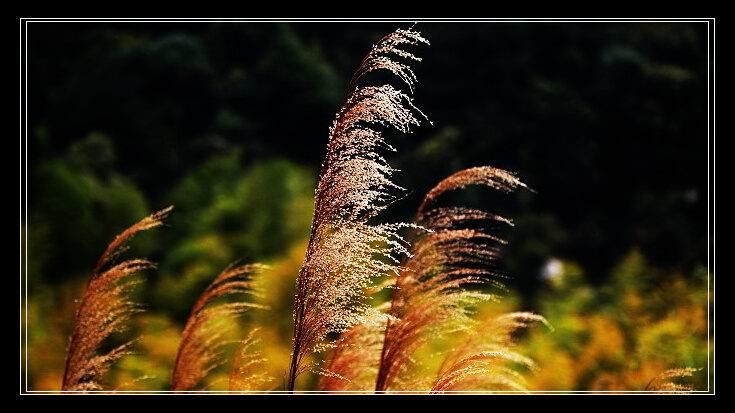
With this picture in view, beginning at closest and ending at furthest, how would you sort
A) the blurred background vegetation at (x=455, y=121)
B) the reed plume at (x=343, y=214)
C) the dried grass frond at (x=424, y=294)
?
the reed plume at (x=343, y=214) → the dried grass frond at (x=424, y=294) → the blurred background vegetation at (x=455, y=121)

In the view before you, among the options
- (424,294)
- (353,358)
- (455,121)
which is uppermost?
(455,121)

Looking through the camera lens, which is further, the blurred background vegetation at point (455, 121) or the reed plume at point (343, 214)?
the blurred background vegetation at point (455, 121)

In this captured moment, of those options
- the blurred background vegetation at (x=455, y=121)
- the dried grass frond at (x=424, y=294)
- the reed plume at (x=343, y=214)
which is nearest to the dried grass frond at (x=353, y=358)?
the dried grass frond at (x=424, y=294)

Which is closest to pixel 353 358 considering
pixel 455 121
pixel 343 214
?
pixel 343 214

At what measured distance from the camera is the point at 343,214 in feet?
4.81

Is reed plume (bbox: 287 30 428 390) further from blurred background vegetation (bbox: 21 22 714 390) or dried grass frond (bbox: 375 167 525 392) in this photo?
blurred background vegetation (bbox: 21 22 714 390)

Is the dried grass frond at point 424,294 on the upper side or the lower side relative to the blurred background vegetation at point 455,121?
lower

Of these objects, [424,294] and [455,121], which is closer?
[424,294]

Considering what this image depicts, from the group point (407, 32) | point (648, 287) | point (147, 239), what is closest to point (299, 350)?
point (407, 32)

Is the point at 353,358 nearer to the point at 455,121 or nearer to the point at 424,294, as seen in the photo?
the point at 424,294

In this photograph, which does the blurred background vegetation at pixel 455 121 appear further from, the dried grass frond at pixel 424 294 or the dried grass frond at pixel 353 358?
the dried grass frond at pixel 424 294

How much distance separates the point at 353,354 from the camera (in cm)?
192

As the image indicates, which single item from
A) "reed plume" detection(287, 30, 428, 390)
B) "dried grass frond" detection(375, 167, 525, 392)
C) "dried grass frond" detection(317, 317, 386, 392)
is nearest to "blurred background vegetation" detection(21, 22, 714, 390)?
"dried grass frond" detection(317, 317, 386, 392)

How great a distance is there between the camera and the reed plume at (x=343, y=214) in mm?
1439
